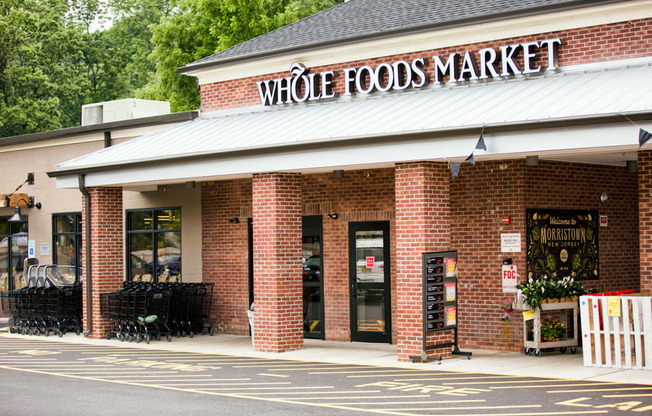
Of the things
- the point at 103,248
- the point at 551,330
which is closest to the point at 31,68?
the point at 103,248

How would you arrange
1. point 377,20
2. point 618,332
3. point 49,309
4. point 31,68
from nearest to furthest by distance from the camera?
1. point 618,332
2. point 377,20
3. point 49,309
4. point 31,68

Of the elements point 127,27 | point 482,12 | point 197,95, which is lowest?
point 482,12

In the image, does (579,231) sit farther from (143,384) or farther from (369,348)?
(143,384)

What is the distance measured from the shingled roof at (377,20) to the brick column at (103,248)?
3.56 metres

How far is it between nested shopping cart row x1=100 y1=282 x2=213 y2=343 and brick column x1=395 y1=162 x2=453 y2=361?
19.9ft

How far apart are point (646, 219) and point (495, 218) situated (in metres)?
2.99

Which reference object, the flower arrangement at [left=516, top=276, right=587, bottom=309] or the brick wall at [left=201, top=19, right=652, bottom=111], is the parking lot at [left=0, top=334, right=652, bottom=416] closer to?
the flower arrangement at [left=516, top=276, right=587, bottom=309]

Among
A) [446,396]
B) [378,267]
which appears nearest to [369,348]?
[378,267]

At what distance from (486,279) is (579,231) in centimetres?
227

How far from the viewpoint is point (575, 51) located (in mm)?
14641

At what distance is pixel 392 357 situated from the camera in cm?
1477

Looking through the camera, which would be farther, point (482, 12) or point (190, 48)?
point (190, 48)

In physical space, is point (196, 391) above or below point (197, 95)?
below

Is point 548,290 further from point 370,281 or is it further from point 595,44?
point 595,44
